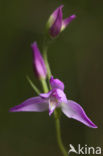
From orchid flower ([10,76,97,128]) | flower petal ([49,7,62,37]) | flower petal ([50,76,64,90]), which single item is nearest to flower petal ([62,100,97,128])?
orchid flower ([10,76,97,128])

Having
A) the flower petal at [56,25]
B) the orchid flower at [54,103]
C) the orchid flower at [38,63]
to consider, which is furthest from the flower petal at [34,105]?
the flower petal at [56,25]

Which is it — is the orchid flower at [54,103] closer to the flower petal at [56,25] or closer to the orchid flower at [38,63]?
the orchid flower at [38,63]

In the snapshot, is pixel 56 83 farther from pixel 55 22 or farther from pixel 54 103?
pixel 55 22

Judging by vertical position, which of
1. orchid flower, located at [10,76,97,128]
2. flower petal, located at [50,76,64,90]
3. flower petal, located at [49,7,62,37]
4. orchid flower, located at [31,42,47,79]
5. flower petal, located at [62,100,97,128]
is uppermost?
flower petal, located at [49,7,62,37]

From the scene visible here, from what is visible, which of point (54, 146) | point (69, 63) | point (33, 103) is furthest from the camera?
point (69, 63)

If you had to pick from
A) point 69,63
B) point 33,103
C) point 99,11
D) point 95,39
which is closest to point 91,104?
point 69,63

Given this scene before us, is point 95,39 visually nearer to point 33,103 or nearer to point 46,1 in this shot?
point 46,1

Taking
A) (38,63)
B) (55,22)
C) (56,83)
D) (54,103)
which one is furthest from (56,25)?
(54,103)

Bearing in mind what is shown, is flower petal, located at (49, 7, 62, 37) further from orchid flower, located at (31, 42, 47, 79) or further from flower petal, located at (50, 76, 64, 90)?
flower petal, located at (50, 76, 64, 90)
